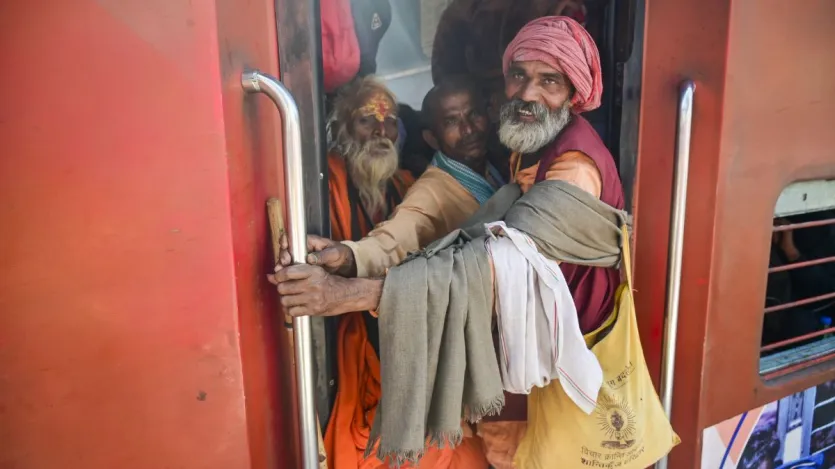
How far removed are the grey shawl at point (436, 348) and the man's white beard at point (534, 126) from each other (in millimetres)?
393

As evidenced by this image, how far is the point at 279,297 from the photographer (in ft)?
4.32

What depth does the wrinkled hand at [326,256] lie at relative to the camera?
47.9 inches

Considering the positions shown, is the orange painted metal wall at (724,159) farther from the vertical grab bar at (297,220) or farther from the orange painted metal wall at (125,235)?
the orange painted metal wall at (125,235)

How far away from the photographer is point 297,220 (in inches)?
46.6

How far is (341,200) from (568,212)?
676 mm

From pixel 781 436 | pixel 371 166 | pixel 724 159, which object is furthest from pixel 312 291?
pixel 781 436

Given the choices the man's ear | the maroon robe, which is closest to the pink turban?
the maroon robe

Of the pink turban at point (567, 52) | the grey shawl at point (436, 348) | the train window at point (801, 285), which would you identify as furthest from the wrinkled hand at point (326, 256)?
the train window at point (801, 285)

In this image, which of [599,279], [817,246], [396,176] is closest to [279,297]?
[396,176]

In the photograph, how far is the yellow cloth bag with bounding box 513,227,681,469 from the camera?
5.01 ft

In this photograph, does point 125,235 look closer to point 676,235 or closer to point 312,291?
point 312,291

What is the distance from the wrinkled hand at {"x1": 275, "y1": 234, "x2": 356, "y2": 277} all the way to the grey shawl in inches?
5.9

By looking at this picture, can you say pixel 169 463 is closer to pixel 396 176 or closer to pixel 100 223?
pixel 100 223

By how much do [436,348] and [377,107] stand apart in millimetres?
845
